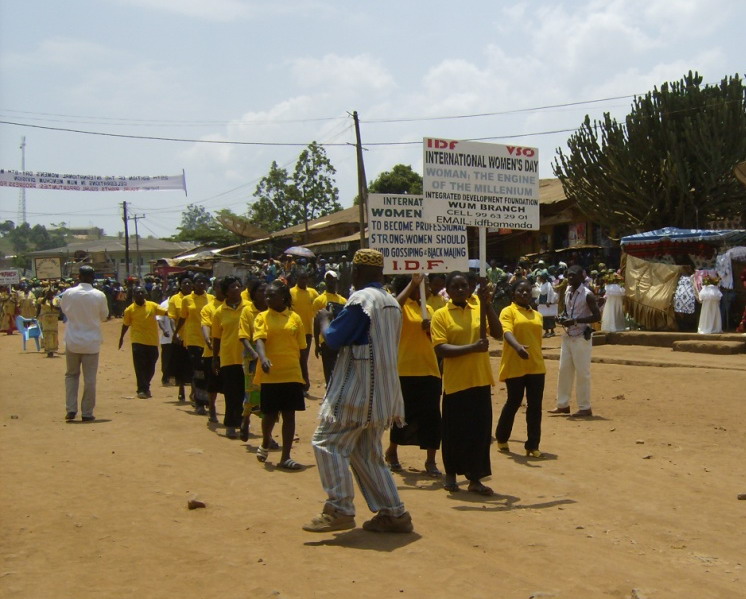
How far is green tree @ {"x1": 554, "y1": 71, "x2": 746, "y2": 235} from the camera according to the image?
23.6 metres

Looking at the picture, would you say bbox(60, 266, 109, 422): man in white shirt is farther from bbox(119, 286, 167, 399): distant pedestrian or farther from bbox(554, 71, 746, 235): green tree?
bbox(554, 71, 746, 235): green tree

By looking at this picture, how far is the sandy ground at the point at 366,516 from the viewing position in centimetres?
464

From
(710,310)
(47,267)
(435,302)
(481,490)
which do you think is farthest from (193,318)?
(47,267)

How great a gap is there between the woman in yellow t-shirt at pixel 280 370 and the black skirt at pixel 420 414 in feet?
3.06

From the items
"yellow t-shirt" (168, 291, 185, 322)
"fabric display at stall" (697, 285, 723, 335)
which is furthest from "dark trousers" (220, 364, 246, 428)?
"fabric display at stall" (697, 285, 723, 335)

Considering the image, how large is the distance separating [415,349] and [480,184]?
4.86 ft

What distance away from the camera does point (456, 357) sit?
22.5ft

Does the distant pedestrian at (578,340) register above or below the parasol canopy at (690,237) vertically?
below

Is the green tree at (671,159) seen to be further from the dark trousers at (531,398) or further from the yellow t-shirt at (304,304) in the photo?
the dark trousers at (531,398)

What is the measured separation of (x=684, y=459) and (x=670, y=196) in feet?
56.1

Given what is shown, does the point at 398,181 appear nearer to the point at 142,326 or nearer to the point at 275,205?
the point at 275,205

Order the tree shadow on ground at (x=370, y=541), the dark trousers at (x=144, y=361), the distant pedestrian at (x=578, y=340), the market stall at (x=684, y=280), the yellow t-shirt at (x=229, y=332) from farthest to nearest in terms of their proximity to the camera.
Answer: the market stall at (x=684, y=280) → the dark trousers at (x=144, y=361) → the distant pedestrian at (x=578, y=340) → the yellow t-shirt at (x=229, y=332) → the tree shadow on ground at (x=370, y=541)

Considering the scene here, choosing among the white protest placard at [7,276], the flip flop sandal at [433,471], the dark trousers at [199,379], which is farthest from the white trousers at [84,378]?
the white protest placard at [7,276]

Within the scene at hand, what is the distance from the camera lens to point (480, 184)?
732 centimetres
